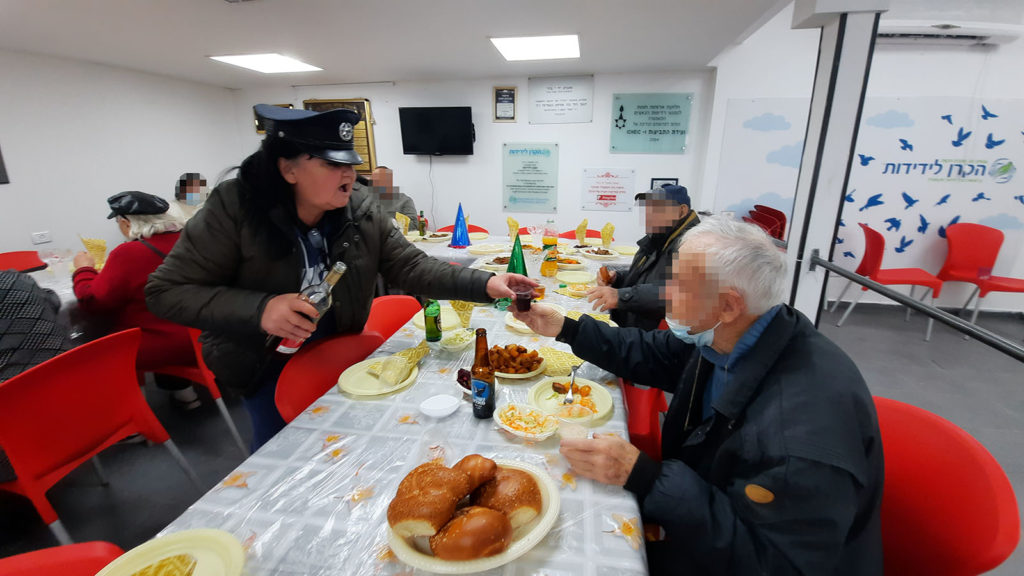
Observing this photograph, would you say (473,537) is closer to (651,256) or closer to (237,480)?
(237,480)

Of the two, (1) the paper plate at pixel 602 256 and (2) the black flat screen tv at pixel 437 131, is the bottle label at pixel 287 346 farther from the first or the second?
(2) the black flat screen tv at pixel 437 131

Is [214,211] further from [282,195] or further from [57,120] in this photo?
[57,120]

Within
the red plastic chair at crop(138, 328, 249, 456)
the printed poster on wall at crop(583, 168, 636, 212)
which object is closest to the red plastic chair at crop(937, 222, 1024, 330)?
the printed poster on wall at crop(583, 168, 636, 212)

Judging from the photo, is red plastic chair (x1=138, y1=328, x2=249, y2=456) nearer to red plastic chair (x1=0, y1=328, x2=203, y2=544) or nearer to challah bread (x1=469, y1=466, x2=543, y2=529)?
Result: red plastic chair (x1=0, y1=328, x2=203, y2=544)

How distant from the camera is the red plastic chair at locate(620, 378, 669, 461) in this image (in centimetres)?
147

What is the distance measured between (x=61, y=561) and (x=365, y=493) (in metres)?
0.61

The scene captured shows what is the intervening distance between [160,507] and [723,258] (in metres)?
2.88

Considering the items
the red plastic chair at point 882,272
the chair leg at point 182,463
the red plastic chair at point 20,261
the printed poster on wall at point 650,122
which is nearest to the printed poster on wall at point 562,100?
the printed poster on wall at point 650,122

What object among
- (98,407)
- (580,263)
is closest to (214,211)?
(98,407)

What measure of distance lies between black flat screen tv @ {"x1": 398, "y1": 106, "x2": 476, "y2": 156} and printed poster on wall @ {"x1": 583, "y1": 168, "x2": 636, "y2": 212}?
1735 mm

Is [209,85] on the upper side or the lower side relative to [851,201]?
upper

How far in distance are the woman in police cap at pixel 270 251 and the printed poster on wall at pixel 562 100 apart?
14.4 feet

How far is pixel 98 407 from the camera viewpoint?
5.37 feet

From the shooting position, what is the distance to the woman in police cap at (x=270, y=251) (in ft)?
4.32
